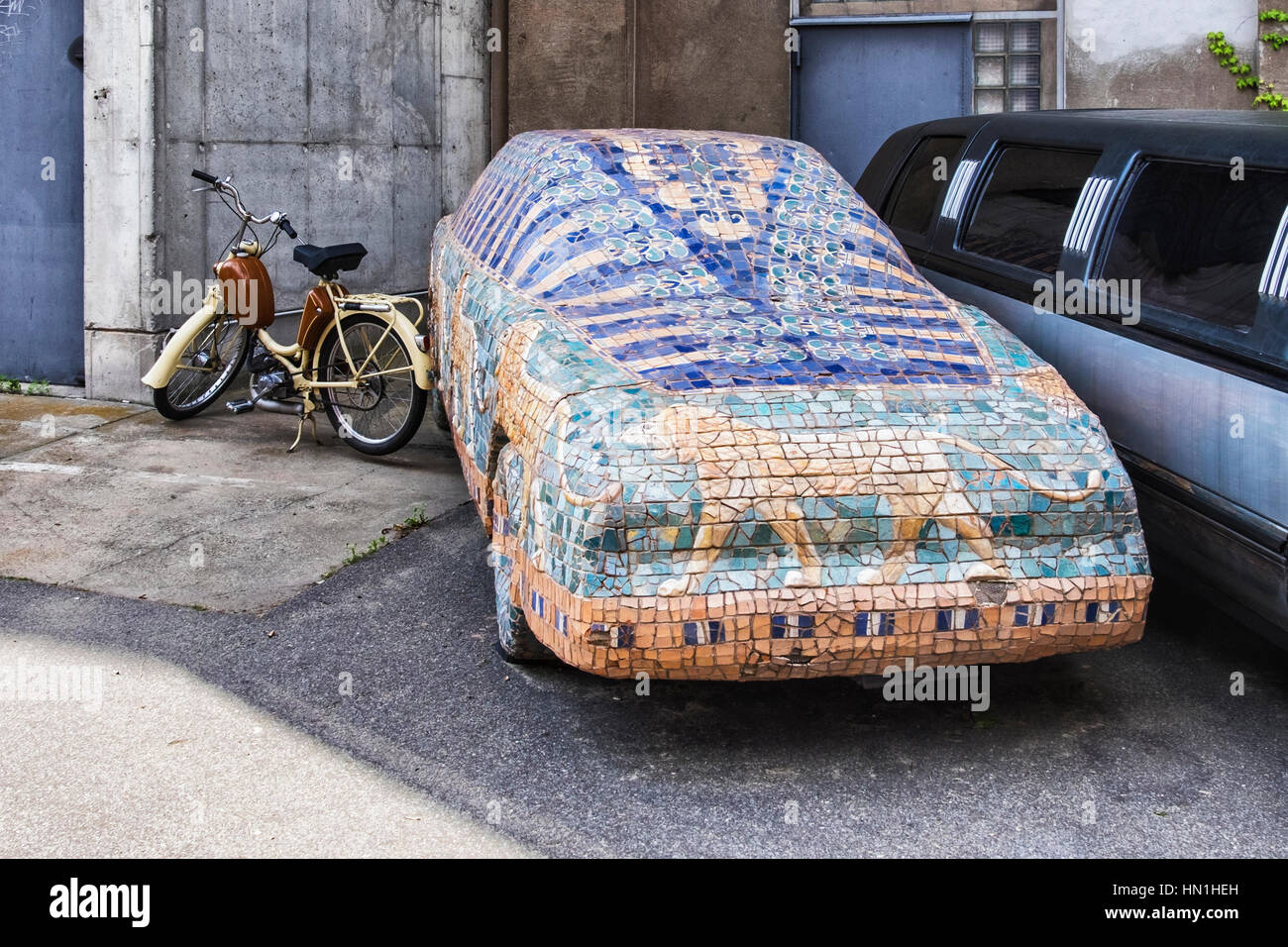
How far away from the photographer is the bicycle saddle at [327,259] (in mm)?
6859

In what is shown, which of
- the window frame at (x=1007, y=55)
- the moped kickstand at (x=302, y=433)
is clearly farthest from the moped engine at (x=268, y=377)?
the window frame at (x=1007, y=55)

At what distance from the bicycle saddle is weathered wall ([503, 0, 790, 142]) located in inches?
126

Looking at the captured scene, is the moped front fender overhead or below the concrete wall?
below

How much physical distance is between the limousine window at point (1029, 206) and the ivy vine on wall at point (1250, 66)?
194 inches

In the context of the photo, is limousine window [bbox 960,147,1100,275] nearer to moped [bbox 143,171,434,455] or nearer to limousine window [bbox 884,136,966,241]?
limousine window [bbox 884,136,966,241]

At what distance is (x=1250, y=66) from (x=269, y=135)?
6.77 m

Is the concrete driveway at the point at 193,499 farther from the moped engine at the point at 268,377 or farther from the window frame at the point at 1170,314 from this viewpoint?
the window frame at the point at 1170,314

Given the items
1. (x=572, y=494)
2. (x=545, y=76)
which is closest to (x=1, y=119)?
(x=545, y=76)

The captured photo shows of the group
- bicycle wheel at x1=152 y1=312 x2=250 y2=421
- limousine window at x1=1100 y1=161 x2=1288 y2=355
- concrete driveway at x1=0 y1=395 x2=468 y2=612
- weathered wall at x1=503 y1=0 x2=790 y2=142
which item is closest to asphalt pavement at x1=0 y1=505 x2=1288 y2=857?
concrete driveway at x1=0 y1=395 x2=468 y2=612

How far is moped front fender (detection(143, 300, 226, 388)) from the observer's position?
721cm

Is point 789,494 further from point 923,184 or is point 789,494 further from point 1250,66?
point 1250,66
